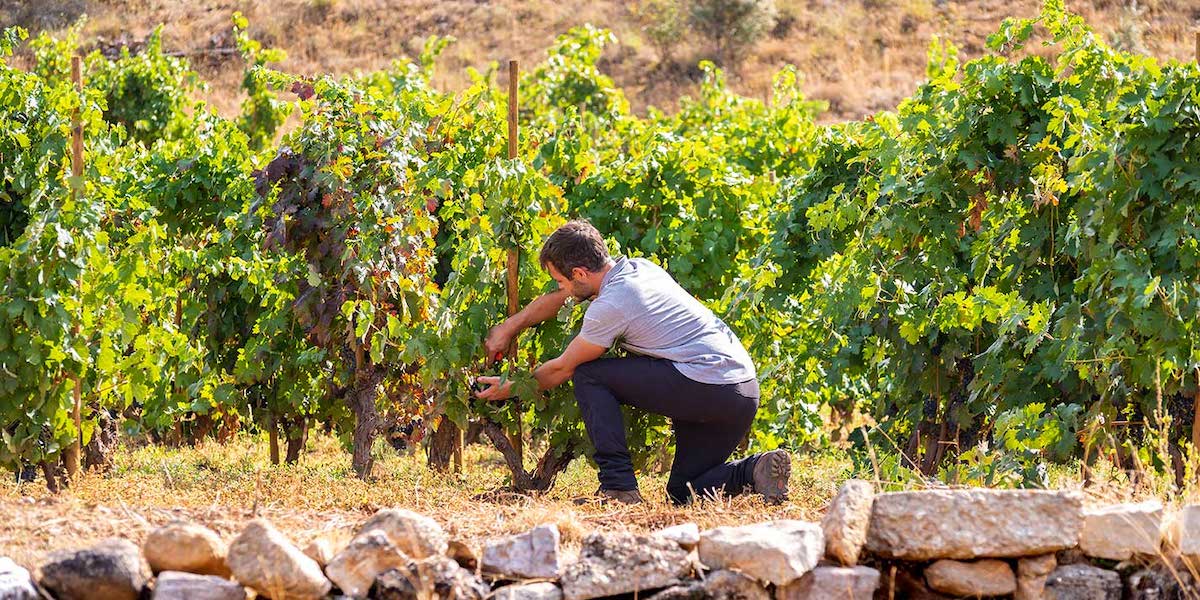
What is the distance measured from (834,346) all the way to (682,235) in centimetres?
83

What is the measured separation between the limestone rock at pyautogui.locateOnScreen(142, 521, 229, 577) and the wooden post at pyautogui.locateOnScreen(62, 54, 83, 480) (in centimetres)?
178

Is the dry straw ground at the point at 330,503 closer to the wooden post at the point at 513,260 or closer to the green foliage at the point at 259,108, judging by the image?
the wooden post at the point at 513,260

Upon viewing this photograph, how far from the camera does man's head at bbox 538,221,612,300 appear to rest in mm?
4797

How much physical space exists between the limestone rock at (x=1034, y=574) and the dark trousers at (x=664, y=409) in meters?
1.16

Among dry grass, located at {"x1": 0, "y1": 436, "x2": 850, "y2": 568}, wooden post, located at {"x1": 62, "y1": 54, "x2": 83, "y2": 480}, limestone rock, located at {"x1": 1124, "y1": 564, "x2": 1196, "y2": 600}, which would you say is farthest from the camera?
wooden post, located at {"x1": 62, "y1": 54, "x2": 83, "y2": 480}

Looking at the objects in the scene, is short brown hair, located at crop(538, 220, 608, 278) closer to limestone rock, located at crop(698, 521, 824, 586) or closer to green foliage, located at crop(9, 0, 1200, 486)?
green foliage, located at crop(9, 0, 1200, 486)

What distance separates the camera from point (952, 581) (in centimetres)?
384

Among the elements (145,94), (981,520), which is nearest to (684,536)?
(981,520)

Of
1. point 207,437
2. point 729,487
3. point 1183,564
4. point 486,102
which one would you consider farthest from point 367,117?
point 1183,564

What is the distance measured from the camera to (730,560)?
365 cm

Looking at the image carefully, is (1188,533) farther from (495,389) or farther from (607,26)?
(607,26)

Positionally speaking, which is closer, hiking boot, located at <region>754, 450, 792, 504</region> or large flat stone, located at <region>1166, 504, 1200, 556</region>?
large flat stone, located at <region>1166, 504, 1200, 556</region>

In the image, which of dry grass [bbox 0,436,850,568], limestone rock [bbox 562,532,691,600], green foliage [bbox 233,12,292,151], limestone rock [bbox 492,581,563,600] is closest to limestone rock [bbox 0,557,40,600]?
dry grass [bbox 0,436,850,568]

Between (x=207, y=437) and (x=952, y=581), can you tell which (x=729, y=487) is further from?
(x=207, y=437)
